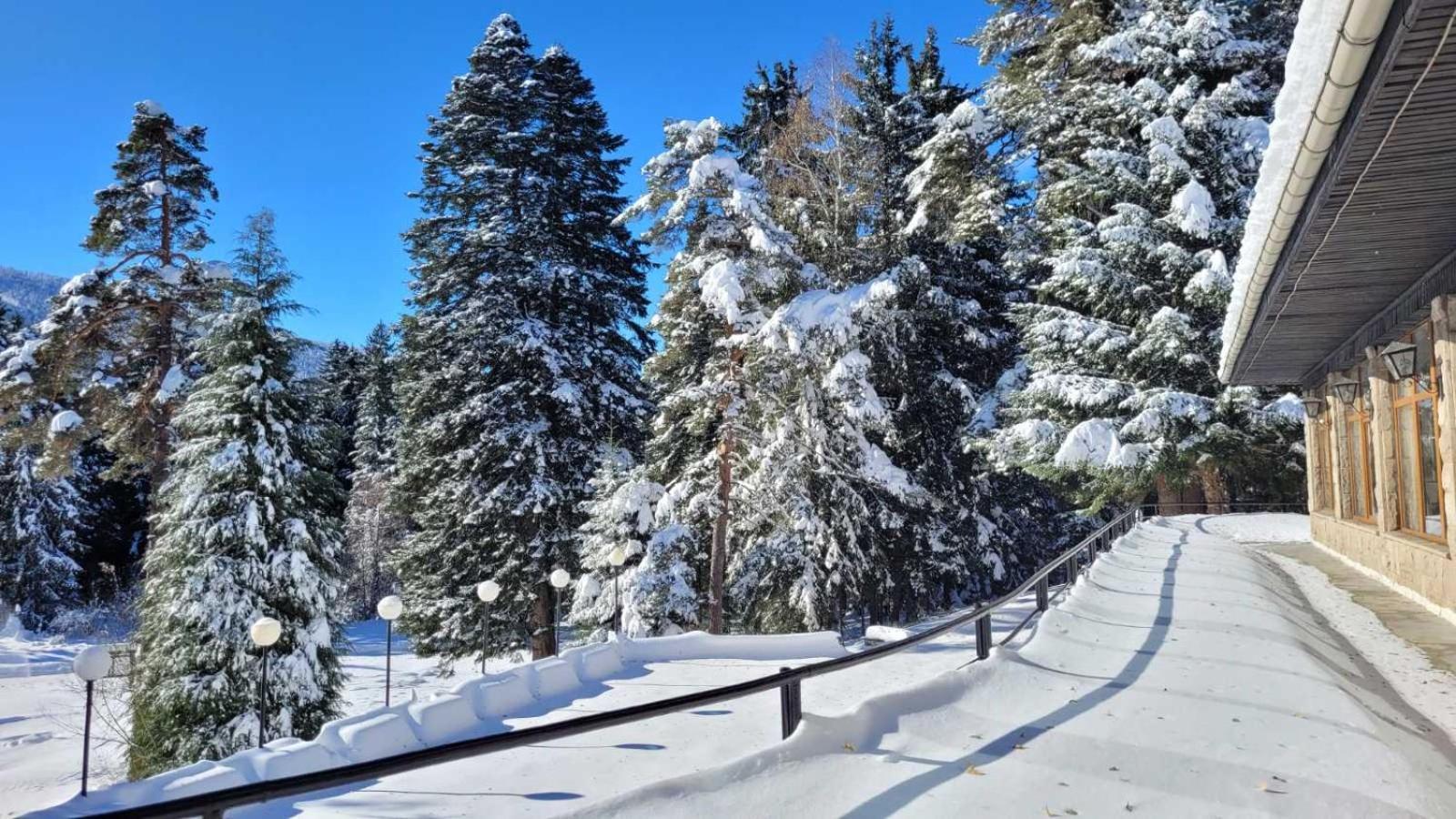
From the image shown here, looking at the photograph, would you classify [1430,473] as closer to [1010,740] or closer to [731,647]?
[1010,740]

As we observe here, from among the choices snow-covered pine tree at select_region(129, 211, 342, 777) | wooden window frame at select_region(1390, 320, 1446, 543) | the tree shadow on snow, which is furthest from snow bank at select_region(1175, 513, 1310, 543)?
snow-covered pine tree at select_region(129, 211, 342, 777)

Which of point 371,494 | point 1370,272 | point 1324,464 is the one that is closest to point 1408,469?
point 1370,272

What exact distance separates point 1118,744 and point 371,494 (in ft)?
130

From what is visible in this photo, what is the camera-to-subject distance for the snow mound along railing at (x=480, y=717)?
7.77 ft

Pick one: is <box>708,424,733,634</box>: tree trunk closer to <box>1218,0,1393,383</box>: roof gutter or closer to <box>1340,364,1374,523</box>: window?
<box>1218,0,1393,383</box>: roof gutter

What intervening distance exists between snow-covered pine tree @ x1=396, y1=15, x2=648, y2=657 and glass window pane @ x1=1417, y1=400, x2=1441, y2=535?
594 inches

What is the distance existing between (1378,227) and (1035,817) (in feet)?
19.0

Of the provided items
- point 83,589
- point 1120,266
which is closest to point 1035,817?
point 1120,266

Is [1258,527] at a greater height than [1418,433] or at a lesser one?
lesser

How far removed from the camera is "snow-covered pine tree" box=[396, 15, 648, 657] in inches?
752

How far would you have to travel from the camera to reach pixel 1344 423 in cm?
1247

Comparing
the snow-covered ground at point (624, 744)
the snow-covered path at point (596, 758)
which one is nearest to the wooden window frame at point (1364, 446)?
the snow-covered ground at point (624, 744)

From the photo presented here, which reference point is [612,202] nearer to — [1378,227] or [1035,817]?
[1378,227]

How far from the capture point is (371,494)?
38312 mm
